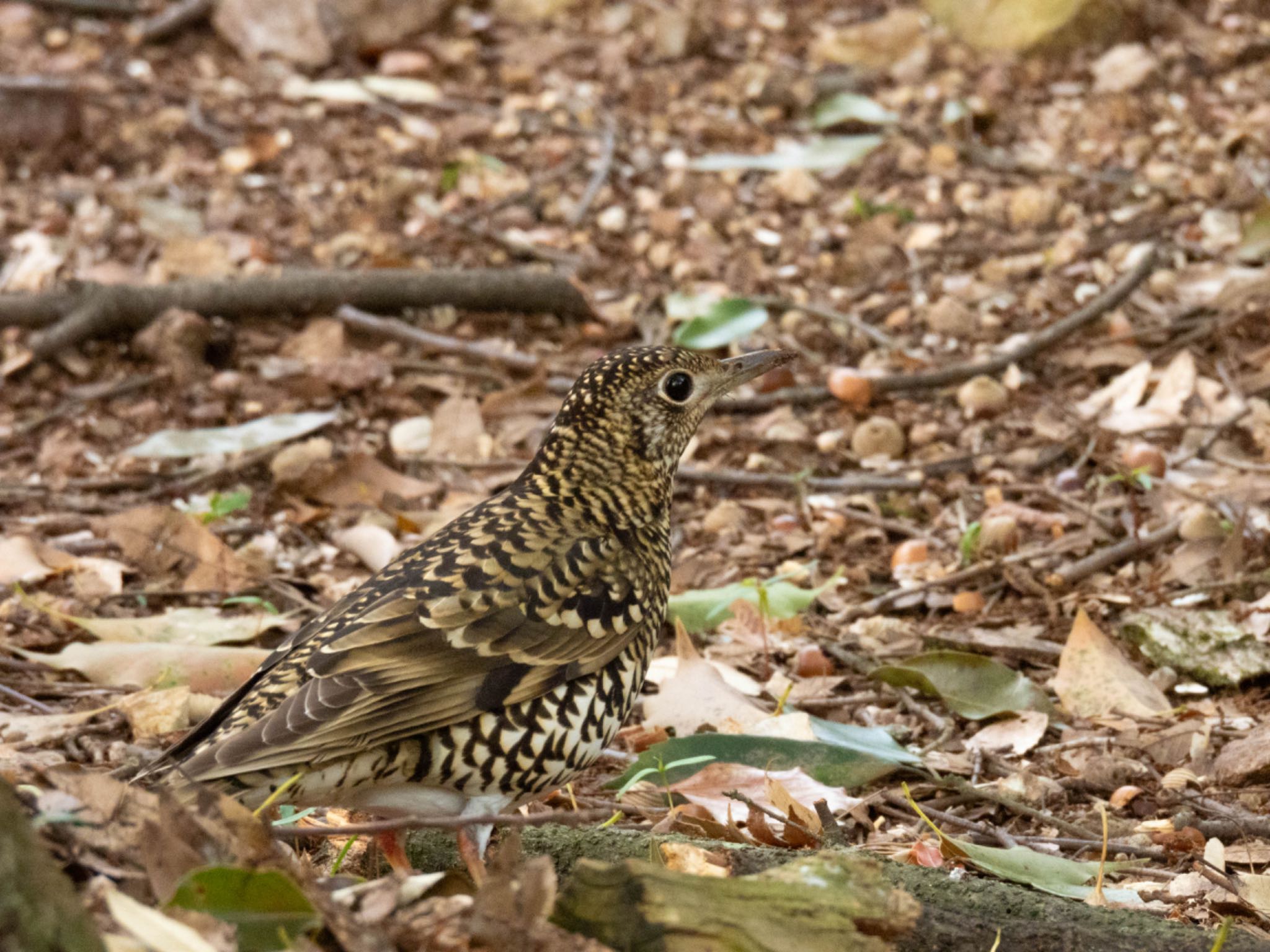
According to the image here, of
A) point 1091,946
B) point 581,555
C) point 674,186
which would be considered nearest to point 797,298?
point 674,186

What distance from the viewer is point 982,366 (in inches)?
276

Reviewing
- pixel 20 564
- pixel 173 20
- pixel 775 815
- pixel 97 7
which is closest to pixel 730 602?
pixel 775 815

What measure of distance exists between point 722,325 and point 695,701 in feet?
9.83

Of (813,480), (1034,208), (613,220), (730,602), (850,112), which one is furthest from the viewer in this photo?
(850,112)

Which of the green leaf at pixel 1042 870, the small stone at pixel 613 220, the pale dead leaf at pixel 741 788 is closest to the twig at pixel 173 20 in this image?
the small stone at pixel 613 220

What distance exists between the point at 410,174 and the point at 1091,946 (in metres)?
6.99

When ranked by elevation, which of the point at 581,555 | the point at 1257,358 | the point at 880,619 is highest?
the point at 581,555

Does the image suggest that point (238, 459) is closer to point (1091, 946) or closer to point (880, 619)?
point (880, 619)

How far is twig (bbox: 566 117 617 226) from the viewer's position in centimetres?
881

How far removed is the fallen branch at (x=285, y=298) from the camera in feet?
24.7

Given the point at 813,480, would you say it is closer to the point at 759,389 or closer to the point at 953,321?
the point at 759,389

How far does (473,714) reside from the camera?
11.9 ft

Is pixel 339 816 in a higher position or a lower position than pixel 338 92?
lower

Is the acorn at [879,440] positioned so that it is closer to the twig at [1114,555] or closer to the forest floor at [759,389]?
the forest floor at [759,389]
